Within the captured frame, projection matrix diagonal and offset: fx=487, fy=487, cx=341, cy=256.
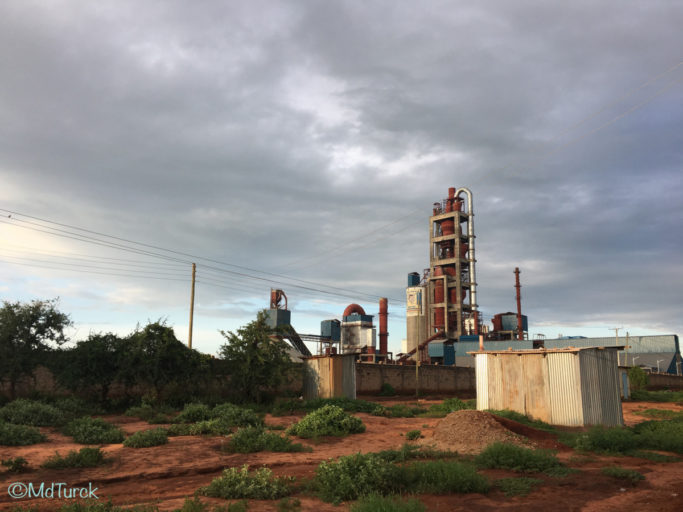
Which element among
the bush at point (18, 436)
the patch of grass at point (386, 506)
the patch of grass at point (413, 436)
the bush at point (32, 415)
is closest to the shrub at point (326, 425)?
the patch of grass at point (413, 436)

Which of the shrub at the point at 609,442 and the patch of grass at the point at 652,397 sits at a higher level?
the shrub at the point at 609,442

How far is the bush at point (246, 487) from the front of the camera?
10.0 meters

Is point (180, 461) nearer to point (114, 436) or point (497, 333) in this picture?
point (114, 436)

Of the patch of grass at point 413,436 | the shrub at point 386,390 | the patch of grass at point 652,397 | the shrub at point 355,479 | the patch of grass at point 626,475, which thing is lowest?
the patch of grass at point 652,397

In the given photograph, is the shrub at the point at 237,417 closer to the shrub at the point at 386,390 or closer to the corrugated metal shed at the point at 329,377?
the corrugated metal shed at the point at 329,377

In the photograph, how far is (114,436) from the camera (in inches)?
670

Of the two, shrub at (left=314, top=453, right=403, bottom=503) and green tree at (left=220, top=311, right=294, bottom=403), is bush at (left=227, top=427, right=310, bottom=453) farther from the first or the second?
green tree at (left=220, top=311, right=294, bottom=403)

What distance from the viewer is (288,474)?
1241 centimetres

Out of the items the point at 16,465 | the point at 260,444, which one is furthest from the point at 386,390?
the point at 16,465

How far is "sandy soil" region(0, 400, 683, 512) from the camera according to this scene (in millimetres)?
9734

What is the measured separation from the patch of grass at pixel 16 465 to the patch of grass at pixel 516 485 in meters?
11.9

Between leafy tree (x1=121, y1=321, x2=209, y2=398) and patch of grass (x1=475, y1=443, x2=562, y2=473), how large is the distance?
18.1 metres

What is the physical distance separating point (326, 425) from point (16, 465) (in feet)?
34.5

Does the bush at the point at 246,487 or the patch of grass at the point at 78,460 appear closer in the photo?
the bush at the point at 246,487
